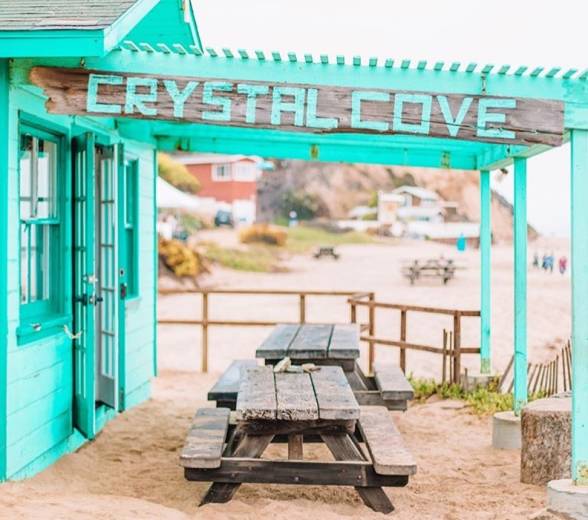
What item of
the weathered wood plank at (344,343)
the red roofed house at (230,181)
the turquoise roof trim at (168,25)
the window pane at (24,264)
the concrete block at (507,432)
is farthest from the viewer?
the red roofed house at (230,181)

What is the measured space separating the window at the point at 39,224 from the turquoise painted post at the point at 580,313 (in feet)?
11.9

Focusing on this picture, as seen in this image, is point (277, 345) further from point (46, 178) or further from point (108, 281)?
point (46, 178)

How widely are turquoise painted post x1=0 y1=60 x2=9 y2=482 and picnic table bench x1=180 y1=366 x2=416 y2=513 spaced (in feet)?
4.00

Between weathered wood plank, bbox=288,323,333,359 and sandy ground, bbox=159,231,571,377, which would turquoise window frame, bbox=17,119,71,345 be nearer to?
weathered wood plank, bbox=288,323,333,359

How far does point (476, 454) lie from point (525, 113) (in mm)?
3295

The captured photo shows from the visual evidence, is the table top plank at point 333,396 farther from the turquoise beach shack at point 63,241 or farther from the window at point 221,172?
the window at point 221,172

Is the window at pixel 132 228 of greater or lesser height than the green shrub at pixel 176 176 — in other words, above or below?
below

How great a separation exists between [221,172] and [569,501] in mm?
57834

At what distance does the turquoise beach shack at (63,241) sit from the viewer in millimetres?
5746

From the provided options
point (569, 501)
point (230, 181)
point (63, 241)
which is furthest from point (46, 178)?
point (230, 181)

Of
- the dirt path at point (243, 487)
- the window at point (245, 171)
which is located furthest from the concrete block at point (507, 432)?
the window at point (245, 171)

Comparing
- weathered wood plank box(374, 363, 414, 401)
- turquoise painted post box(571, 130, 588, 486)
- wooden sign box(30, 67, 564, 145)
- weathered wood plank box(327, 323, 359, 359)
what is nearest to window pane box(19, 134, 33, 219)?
wooden sign box(30, 67, 564, 145)

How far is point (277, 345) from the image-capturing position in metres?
7.36

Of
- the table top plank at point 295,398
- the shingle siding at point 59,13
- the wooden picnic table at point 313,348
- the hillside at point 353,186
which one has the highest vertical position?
the hillside at point 353,186
